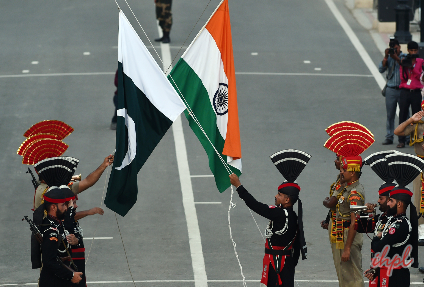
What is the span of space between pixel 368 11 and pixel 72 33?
964 cm

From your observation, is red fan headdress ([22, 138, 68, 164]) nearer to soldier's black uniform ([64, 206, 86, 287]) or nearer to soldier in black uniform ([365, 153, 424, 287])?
soldier's black uniform ([64, 206, 86, 287])

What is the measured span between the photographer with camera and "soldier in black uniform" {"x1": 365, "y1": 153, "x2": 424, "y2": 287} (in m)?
8.15

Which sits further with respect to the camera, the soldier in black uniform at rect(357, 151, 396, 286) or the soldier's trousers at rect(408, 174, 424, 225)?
the soldier's trousers at rect(408, 174, 424, 225)

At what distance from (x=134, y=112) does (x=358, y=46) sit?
617 inches

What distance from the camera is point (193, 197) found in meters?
16.0

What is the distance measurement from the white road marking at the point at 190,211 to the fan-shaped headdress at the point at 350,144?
2.35m

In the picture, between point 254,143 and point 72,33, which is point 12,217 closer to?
point 254,143

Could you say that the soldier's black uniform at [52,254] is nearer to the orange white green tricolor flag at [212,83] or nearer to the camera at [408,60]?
the orange white green tricolor flag at [212,83]

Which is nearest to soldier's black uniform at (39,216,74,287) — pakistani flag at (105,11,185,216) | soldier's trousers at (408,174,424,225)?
pakistani flag at (105,11,185,216)

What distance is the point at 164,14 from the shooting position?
24875mm

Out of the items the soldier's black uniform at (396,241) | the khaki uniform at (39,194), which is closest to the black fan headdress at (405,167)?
the soldier's black uniform at (396,241)

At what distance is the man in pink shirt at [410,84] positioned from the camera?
58.5 ft

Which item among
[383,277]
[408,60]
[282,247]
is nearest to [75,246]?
[282,247]

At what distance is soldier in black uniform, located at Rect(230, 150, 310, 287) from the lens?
1028 centimetres
